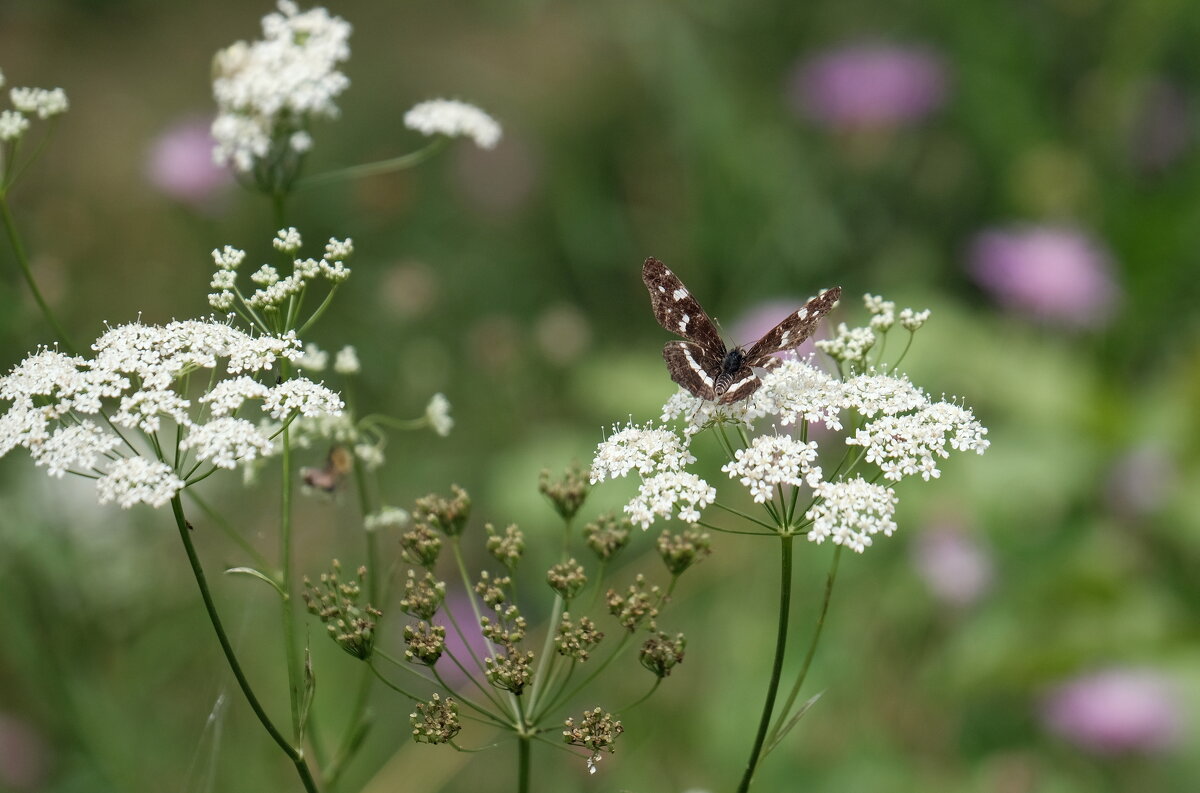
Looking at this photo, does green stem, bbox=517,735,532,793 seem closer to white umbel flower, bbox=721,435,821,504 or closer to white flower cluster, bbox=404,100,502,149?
white umbel flower, bbox=721,435,821,504

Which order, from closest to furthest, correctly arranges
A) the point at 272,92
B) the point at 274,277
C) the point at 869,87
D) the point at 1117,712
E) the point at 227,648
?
the point at 227,648 → the point at 274,277 → the point at 272,92 → the point at 1117,712 → the point at 869,87

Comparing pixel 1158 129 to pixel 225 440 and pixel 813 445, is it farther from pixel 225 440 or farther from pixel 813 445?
pixel 225 440

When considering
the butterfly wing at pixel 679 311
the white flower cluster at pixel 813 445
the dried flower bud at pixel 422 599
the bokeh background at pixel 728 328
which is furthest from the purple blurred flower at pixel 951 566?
the dried flower bud at pixel 422 599

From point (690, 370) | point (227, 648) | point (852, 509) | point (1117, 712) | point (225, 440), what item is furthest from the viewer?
point (1117, 712)

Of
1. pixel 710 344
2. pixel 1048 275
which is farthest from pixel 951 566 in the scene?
pixel 710 344

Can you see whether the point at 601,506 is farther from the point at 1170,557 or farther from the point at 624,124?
the point at 624,124

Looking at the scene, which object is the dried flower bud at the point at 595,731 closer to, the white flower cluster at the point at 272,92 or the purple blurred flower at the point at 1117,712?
the white flower cluster at the point at 272,92

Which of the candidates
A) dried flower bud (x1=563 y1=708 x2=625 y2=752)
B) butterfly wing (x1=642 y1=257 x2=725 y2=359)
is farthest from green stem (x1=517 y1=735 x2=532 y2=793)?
butterfly wing (x1=642 y1=257 x2=725 y2=359)
